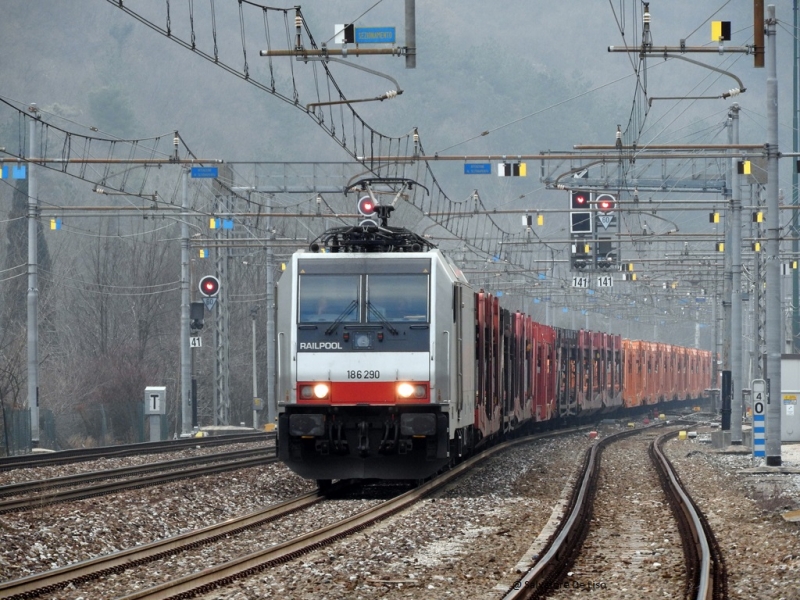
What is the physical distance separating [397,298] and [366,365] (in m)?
1.04

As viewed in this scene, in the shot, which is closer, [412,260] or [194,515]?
[194,515]

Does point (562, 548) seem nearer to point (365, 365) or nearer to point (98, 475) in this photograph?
point (365, 365)

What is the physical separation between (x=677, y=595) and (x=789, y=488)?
11.2 meters

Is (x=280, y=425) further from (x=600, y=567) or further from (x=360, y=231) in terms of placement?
(x=600, y=567)

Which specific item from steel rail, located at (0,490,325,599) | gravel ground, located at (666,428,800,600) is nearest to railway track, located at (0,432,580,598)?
steel rail, located at (0,490,325,599)

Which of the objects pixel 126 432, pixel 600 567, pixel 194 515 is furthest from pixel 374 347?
pixel 126 432

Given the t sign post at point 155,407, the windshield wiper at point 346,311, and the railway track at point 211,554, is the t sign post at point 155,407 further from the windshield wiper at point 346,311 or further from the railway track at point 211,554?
the railway track at point 211,554

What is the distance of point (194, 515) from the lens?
16.8 meters

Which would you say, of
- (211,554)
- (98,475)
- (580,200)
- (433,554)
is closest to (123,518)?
(211,554)

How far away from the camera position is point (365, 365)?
17750mm

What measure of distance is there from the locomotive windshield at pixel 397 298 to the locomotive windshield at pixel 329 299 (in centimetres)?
22

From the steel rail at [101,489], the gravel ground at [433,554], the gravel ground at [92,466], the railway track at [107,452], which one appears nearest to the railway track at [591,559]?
the gravel ground at [433,554]

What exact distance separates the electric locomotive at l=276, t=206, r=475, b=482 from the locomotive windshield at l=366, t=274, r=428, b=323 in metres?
0.01

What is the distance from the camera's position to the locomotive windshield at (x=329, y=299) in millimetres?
18000
